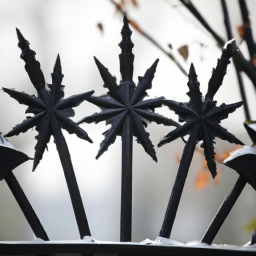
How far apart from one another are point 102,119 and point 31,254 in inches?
34.8

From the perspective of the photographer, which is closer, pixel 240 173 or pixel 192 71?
pixel 240 173

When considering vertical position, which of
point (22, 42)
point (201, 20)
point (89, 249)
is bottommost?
point (89, 249)

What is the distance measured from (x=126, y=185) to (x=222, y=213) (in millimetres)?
592

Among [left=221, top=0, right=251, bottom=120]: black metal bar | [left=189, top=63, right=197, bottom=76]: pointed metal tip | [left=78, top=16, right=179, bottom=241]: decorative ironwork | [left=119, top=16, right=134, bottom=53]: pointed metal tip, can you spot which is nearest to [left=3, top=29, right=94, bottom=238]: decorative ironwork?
[left=78, top=16, right=179, bottom=241]: decorative ironwork

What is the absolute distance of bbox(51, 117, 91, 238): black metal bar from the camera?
2.76m

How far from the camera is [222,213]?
2863 millimetres

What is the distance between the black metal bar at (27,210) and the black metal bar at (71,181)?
0.21 metres

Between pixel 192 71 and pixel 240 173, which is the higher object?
pixel 192 71

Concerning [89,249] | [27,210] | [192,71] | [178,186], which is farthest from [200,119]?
[27,210]

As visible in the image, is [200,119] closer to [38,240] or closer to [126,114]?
[126,114]

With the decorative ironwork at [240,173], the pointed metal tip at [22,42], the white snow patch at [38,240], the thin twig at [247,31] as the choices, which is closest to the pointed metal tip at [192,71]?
the decorative ironwork at [240,173]

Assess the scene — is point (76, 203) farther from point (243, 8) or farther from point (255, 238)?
point (243, 8)

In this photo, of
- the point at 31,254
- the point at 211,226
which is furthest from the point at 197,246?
the point at 31,254

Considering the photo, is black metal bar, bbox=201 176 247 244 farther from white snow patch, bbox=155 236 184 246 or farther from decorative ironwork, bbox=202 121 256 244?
white snow patch, bbox=155 236 184 246
